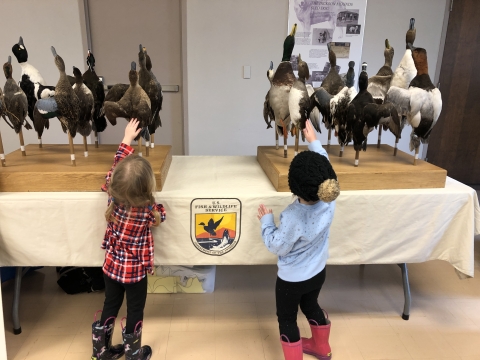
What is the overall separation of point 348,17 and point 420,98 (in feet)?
5.00

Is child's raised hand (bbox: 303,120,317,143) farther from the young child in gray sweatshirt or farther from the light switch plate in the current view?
the light switch plate

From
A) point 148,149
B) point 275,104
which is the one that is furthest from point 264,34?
point 148,149

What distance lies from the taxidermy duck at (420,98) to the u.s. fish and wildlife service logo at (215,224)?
762 millimetres

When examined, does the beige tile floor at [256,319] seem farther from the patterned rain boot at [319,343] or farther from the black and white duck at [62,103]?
the black and white duck at [62,103]

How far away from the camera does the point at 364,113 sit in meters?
1.35

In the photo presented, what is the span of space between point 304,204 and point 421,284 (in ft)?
3.84

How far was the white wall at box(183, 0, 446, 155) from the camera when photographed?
2.55 meters

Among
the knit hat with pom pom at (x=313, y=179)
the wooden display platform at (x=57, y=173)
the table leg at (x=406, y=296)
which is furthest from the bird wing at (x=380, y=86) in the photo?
the wooden display platform at (x=57, y=173)

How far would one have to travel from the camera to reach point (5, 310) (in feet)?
5.26

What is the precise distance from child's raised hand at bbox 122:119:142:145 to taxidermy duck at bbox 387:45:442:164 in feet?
3.30

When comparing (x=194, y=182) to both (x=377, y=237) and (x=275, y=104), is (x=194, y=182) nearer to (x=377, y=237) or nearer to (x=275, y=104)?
(x=275, y=104)

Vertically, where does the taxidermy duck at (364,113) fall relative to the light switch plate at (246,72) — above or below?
below

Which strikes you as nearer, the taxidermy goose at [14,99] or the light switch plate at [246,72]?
the taxidermy goose at [14,99]

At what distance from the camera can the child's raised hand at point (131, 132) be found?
1.28 meters
